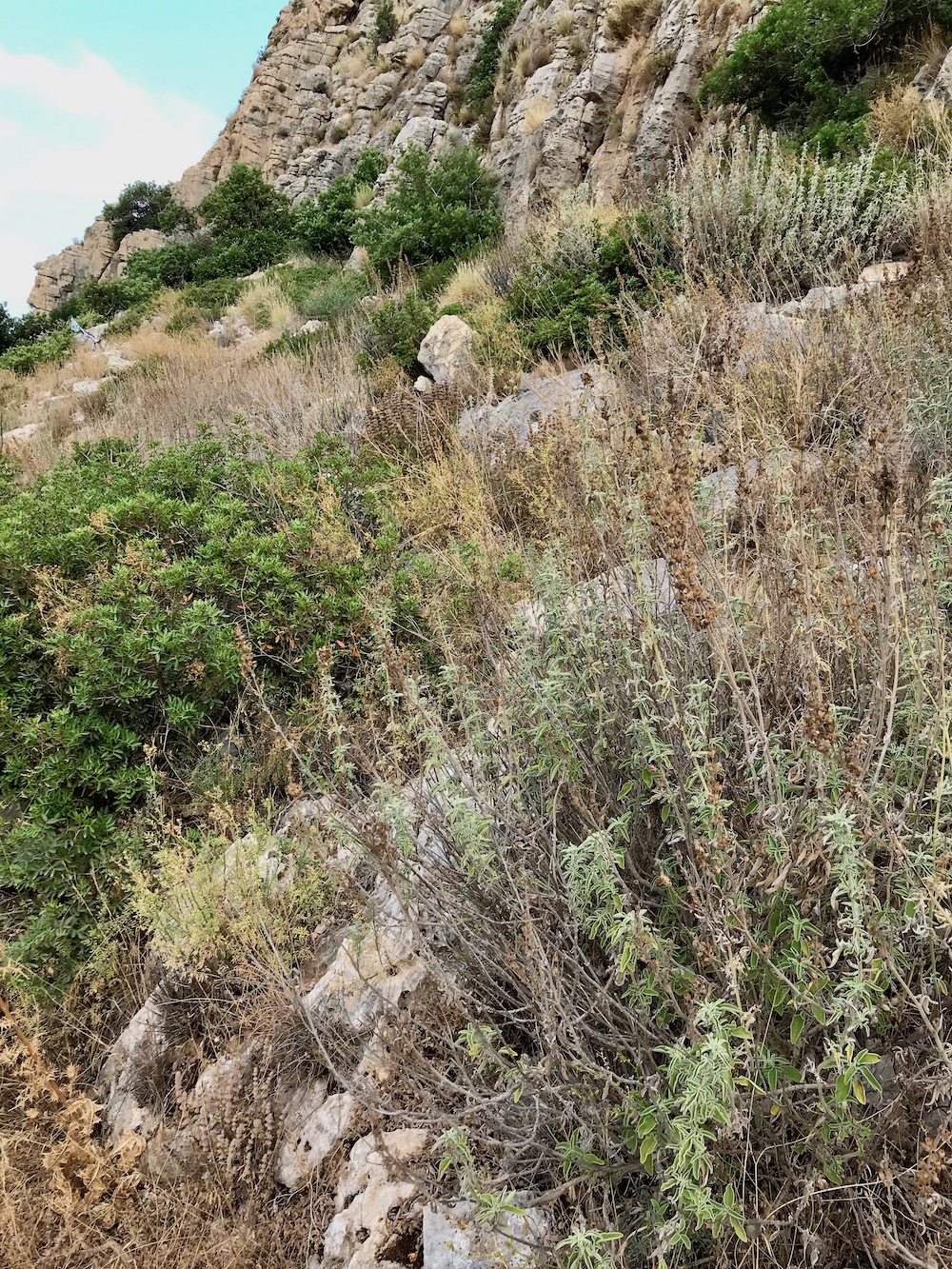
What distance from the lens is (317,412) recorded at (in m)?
6.76

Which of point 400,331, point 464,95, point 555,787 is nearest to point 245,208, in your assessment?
point 464,95

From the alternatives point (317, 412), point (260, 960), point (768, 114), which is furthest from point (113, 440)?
point (768, 114)

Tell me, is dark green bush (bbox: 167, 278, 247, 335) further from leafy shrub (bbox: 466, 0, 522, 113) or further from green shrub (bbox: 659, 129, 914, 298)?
green shrub (bbox: 659, 129, 914, 298)

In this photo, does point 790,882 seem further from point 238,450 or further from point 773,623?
point 238,450

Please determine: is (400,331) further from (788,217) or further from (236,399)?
(788,217)

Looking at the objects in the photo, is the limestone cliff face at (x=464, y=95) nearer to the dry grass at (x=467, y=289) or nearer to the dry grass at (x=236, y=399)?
the dry grass at (x=467, y=289)

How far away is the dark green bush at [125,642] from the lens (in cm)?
292

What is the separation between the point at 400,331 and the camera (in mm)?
8242

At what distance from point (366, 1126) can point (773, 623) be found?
5.67ft

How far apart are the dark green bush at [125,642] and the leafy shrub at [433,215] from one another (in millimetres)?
8277

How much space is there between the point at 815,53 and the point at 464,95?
38.3 ft

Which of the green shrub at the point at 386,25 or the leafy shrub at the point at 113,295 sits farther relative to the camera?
the green shrub at the point at 386,25

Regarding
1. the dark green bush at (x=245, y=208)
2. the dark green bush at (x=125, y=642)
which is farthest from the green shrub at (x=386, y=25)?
the dark green bush at (x=125, y=642)

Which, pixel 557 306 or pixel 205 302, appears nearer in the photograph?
pixel 557 306
